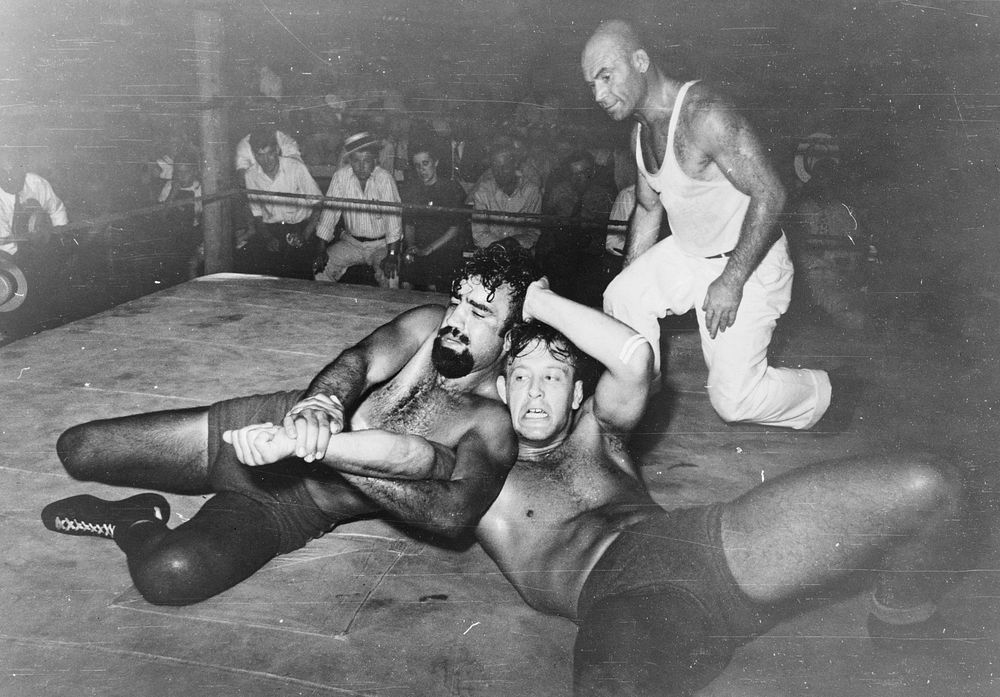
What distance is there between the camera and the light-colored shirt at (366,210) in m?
2.66

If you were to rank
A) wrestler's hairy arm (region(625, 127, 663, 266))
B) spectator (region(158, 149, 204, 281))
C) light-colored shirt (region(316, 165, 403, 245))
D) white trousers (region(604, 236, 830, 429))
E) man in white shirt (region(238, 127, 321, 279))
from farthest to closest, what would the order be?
1. spectator (region(158, 149, 204, 281))
2. man in white shirt (region(238, 127, 321, 279))
3. light-colored shirt (region(316, 165, 403, 245))
4. wrestler's hairy arm (region(625, 127, 663, 266))
5. white trousers (region(604, 236, 830, 429))

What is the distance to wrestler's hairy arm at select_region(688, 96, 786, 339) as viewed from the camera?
1.72 metres

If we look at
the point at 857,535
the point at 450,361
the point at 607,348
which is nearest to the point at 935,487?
the point at 857,535

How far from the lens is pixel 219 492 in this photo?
1861 mm

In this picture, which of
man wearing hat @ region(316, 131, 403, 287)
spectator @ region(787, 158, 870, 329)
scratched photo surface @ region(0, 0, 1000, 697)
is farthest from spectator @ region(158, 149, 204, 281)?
spectator @ region(787, 158, 870, 329)

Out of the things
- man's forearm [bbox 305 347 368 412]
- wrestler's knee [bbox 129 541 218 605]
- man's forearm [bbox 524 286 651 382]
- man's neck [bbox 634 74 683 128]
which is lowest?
wrestler's knee [bbox 129 541 218 605]

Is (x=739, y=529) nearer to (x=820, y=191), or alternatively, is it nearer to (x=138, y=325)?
(x=820, y=191)

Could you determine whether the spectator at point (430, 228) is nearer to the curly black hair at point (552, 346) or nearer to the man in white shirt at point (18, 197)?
the curly black hair at point (552, 346)

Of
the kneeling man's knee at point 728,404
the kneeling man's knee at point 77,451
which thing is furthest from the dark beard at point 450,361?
the kneeling man's knee at point 77,451

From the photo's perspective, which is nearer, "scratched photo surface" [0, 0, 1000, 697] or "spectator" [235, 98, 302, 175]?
"scratched photo surface" [0, 0, 1000, 697]

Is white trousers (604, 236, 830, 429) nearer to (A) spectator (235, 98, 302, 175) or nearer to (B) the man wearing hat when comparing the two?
(B) the man wearing hat

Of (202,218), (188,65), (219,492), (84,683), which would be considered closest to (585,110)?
(188,65)

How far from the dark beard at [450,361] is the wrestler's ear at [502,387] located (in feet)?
0.27

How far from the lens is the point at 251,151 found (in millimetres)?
2814
